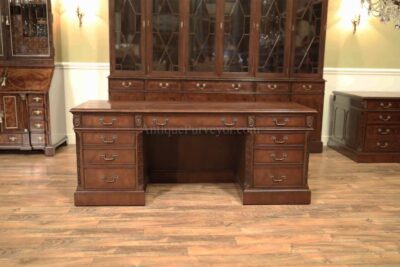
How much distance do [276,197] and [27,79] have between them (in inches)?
128

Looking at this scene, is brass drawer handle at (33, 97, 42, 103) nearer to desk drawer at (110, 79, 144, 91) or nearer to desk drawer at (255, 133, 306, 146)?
desk drawer at (110, 79, 144, 91)

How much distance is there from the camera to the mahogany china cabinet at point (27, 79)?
4453mm

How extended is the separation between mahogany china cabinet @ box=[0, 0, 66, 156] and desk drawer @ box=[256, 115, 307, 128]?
2.71m

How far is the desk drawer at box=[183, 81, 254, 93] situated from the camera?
15.0ft

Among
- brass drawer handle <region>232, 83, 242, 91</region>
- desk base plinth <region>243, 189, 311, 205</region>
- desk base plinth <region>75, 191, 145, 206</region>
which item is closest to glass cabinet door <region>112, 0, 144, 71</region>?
brass drawer handle <region>232, 83, 242, 91</region>

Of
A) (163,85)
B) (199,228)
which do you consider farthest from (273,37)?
(199,228)

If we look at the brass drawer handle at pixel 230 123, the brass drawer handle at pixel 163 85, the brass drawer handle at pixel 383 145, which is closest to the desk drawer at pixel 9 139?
the brass drawer handle at pixel 163 85

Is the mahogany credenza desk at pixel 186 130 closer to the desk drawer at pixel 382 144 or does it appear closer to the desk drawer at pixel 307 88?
the desk drawer at pixel 307 88

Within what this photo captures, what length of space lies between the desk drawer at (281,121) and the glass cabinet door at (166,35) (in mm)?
1824

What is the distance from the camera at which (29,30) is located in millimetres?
4730

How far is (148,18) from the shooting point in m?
4.41

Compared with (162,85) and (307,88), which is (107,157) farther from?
(307,88)

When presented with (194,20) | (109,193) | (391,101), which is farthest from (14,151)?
(391,101)

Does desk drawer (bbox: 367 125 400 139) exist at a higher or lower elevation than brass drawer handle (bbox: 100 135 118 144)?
lower
